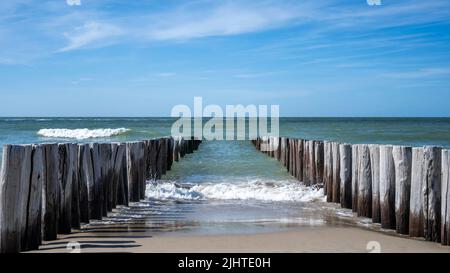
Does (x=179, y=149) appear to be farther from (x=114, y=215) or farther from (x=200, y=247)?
(x=200, y=247)

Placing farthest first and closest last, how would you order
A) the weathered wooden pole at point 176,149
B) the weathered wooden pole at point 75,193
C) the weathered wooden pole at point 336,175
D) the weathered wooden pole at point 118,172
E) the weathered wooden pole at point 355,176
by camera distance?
1. the weathered wooden pole at point 176,149
2. the weathered wooden pole at point 336,175
3. the weathered wooden pole at point 118,172
4. the weathered wooden pole at point 355,176
5. the weathered wooden pole at point 75,193

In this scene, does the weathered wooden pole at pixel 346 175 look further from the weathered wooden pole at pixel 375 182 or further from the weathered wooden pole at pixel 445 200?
the weathered wooden pole at pixel 445 200

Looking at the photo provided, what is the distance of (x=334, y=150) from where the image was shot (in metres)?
10.3

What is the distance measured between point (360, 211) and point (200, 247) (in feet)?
11.1

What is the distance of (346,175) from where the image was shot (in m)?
9.54

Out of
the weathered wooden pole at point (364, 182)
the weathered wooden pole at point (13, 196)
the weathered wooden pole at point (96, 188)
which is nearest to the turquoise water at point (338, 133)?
the weathered wooden pole at point (364, 182)

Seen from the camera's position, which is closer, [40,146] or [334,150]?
[40,146]

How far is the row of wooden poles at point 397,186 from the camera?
649 centimetres

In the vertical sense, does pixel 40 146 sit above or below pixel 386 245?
above

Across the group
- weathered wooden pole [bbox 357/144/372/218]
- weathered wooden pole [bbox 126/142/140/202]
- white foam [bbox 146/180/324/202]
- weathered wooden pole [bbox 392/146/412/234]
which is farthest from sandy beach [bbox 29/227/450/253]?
white foam [bbox 146/180/324/202]

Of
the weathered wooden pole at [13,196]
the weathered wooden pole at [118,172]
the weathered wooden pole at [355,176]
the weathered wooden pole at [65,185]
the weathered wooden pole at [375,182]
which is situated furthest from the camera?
the weathered wooden pole at [118,172]

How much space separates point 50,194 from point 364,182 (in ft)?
15.0

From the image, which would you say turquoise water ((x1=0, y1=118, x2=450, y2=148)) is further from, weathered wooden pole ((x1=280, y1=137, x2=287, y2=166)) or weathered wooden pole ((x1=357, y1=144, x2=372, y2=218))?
Answer: weathered wooden pole ((x1=357, y1=144, x2=372, y2=218))
